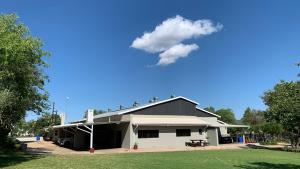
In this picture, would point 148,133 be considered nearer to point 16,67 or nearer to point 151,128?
point 151,128

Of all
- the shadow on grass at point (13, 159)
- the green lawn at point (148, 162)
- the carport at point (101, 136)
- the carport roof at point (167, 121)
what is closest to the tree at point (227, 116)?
the carport roof at point (167, 121)

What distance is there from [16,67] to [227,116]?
2596 inches

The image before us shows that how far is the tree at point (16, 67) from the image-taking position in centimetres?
1841

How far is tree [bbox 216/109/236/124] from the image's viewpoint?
7776 cm

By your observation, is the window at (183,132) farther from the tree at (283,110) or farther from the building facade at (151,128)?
the tree at (283,110)

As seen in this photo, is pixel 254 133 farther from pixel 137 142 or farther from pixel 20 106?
pixel 20 106

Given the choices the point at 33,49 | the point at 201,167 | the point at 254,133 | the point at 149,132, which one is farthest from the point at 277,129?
the point at 33,49

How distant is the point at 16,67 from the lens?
65.3 feet

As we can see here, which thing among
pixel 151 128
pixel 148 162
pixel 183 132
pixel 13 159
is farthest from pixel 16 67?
pixel 183 132

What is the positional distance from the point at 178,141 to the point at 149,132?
3741 mm

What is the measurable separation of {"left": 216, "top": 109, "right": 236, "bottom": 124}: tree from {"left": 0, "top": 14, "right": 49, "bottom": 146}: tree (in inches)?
2422

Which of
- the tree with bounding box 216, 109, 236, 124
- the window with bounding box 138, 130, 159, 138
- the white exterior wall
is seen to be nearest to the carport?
the window with bounding box 138, 130, 159, 138

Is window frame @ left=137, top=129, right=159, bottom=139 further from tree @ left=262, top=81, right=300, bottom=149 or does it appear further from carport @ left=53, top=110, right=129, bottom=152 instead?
tree @ left=262, top=81, right=300, bottom=149

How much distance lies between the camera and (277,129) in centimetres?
4156
